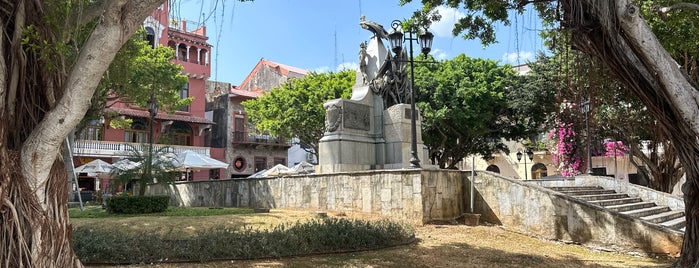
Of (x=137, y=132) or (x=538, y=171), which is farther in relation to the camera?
(x=538, y=171)

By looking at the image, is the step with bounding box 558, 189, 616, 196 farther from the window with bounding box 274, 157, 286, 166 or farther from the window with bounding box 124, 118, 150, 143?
the window with bounding box 274, 157, 286, 166

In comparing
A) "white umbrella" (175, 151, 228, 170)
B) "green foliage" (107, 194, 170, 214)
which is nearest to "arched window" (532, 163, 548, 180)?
"white umbrella" (175, 151, 228, 170)

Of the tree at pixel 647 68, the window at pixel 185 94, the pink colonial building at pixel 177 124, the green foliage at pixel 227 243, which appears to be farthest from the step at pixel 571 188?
the window at pixel 185 94

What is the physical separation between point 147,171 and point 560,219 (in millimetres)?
10803

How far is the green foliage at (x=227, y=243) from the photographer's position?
6.57 meters

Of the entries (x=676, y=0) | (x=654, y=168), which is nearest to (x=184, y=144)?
(x=654, y=168)

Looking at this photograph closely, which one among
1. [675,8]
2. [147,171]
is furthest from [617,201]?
[147,171]

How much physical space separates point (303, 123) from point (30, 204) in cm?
2594

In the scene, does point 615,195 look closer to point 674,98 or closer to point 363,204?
point 363,204

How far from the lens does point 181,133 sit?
1446 inches

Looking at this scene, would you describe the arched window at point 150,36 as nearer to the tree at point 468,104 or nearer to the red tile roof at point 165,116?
the red tile roof at point 165,116

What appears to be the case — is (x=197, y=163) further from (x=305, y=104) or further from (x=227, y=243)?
(x=227, y=243)

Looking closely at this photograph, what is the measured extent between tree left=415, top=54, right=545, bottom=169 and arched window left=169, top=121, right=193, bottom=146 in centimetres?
1858

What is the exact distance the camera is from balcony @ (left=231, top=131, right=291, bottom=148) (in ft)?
130
